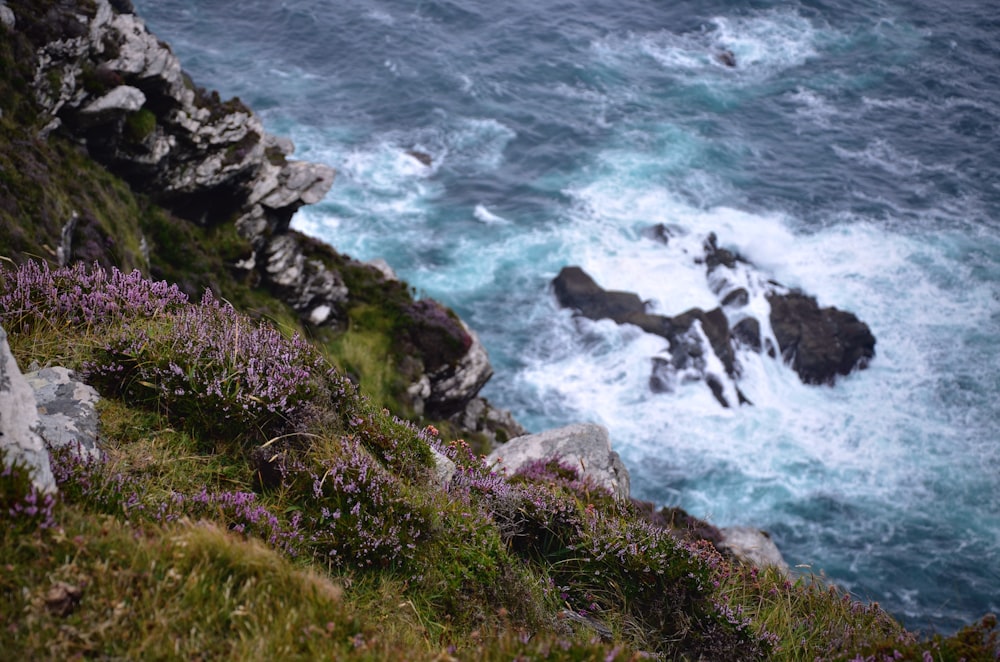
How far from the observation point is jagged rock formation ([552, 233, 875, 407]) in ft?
129

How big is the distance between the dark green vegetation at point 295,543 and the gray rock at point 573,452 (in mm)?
2948

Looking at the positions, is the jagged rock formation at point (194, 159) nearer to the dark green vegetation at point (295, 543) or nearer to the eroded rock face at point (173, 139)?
the eroded rock face at point (173, 139)

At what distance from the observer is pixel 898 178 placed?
51844mm

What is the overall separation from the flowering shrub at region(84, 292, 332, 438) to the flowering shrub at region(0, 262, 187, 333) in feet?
2.22

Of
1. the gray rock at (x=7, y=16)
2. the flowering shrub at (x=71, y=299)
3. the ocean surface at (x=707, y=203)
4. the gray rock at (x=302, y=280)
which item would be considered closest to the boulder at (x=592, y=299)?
the ocean surface at (x=707, y=203)

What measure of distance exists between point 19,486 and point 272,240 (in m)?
22.8

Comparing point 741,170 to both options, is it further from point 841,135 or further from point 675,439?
point 675,439

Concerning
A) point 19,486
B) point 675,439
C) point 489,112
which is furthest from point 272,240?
point 489,112

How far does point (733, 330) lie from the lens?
40.9 m

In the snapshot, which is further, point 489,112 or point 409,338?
point 489,112

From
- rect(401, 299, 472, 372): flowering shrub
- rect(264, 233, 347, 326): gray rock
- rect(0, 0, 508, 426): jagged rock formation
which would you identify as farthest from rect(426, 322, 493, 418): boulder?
rect(264, 233, 347, 326): gray rock

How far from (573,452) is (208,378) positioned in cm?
776

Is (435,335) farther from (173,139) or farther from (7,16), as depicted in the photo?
(7,16)

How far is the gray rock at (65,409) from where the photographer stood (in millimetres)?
6617
